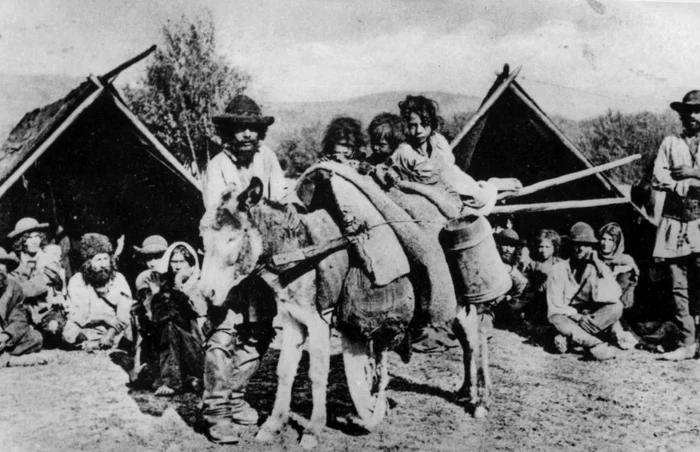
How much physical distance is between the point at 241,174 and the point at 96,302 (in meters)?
2.68

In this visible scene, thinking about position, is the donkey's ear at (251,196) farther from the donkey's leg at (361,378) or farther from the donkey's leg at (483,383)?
the donkey's leg at (483,383)

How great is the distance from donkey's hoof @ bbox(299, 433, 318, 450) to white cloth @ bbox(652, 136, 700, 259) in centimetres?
422

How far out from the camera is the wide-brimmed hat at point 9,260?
636cm

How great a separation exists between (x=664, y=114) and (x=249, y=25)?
5274 mm

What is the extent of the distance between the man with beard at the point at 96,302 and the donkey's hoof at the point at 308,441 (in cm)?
311

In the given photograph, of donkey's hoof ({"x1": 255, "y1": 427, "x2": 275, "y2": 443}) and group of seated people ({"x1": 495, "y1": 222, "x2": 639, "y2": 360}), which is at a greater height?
group of seated people ({"x1": 495, "y1": 222, "x2": 639, "y2": 360})

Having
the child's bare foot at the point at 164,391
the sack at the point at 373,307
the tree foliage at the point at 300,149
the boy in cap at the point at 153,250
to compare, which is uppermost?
the tree foliage at the point at 300,149

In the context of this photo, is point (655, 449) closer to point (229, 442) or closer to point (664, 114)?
point (229, 442)

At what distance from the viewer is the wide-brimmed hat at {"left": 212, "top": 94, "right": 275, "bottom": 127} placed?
486 centimetres

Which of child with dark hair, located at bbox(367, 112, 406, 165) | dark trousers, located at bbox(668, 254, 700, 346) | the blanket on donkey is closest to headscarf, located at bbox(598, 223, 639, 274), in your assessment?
dark trousers, located at bbox(668, 254, 700, 346)

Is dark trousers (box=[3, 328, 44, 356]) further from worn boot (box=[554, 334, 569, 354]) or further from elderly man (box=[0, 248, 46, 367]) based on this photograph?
worn boot (box=[554, 334, 569, 354])

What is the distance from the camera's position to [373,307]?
419cm

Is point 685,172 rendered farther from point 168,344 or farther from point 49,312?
point 49,312

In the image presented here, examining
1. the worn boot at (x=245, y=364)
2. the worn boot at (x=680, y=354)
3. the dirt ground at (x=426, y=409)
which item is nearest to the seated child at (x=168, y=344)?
the dirt ground at (x=426, y=409)
